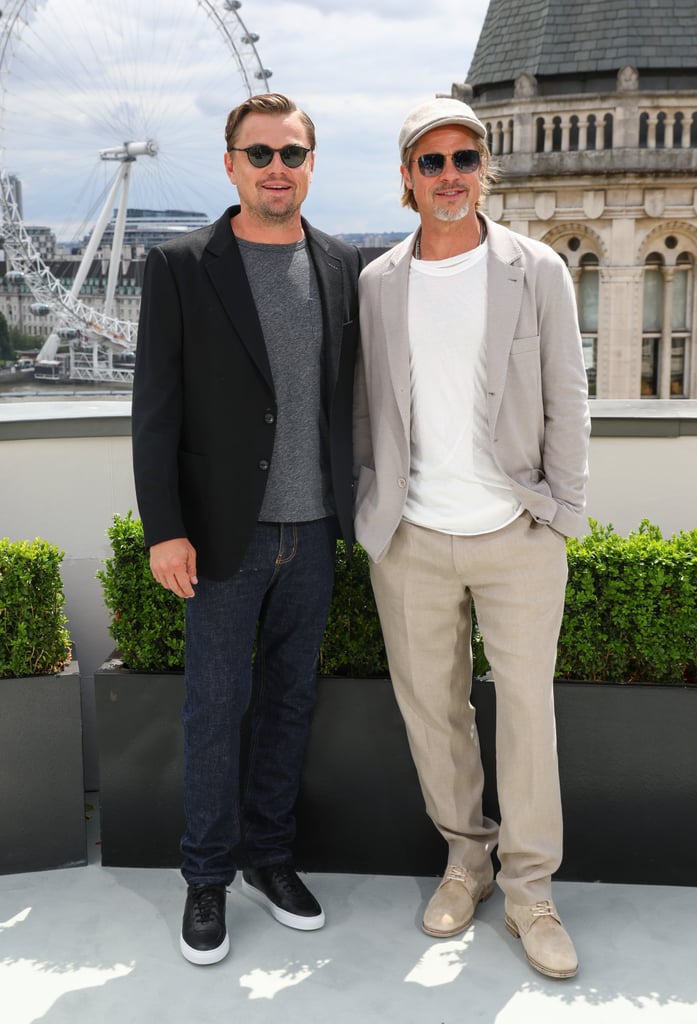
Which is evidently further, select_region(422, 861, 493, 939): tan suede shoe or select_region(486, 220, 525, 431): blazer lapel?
select_region(422, 861, 493, 939): tan suede shoe

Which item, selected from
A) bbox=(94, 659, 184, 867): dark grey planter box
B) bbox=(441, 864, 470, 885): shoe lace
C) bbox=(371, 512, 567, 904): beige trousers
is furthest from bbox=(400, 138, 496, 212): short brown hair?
bbox=(441, 864, 470, 885): shoe lace

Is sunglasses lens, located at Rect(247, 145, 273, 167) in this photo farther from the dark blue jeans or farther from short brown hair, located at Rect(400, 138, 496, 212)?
the dark blue jeans

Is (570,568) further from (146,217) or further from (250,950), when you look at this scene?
(146,217)

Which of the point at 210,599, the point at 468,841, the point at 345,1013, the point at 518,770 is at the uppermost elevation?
the point at 210,599

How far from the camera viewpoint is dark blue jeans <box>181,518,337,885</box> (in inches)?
106

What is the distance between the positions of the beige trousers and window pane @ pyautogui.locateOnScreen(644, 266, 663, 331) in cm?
6780

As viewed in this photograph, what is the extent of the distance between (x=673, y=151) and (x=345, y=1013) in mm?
71537

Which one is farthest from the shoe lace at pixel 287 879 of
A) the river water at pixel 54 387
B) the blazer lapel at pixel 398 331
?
the river water at pixel 54 387

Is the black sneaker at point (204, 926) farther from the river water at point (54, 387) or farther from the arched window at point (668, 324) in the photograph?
the river water at point (54, 387)

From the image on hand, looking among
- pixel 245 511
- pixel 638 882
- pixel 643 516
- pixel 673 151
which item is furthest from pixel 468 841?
pixel 673 151

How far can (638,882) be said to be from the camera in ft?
10.2

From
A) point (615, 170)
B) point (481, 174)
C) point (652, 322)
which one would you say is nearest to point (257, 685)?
point (481, 174)

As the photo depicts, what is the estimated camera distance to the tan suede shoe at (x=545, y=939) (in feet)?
8.70

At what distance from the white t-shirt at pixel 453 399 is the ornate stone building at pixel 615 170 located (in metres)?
65.1
